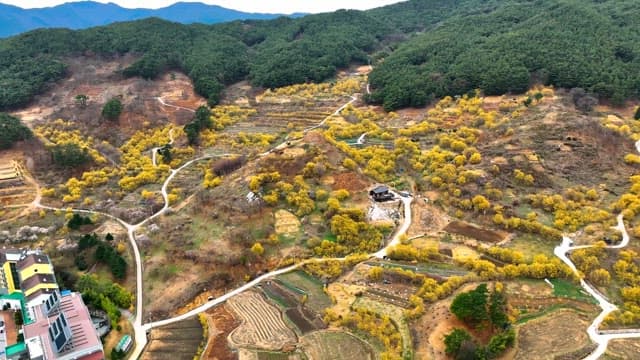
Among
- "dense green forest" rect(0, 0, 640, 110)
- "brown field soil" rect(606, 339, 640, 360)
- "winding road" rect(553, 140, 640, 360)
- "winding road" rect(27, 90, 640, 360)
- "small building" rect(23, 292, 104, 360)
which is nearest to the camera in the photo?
"small building" rect(23, 292, 104, 360)

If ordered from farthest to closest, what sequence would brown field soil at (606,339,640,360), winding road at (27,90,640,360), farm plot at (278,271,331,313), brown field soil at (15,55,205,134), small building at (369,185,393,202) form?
brown field soil at (15,55,205,134) → small building at (369,185,393,202) → farm plot at (278,271,331,313) → winding road at (27,90,640,360) → brown field soil at (606,339,640,360)

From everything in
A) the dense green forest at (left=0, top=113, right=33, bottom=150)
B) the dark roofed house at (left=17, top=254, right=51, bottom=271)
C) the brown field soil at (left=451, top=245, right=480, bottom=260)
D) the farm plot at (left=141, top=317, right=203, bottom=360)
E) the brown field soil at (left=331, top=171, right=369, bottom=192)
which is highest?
the dense green forest at (left=0, top=113, right=33, bottom=150)

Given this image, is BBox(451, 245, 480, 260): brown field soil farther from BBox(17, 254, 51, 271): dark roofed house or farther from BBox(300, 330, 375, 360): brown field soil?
BBox(17, 254, 51, 271): dark roofed house

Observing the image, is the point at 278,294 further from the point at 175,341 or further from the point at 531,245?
the point at 531,245

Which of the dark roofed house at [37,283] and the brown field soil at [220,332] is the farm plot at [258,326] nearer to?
the brown field soil at [220,332]

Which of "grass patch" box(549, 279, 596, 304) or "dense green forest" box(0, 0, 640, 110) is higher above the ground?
"dense green forest" box(0, 0, 640, 110)

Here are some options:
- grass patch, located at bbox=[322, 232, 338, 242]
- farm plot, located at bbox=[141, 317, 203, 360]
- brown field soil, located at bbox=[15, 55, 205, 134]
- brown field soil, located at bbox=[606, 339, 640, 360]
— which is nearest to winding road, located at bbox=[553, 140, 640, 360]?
brown field soil, located at bbox=[606, 339, 640, 360]

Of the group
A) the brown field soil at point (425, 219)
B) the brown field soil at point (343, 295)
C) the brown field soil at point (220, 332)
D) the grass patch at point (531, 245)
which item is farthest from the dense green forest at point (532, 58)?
the brown field soil at point (220, 332)
